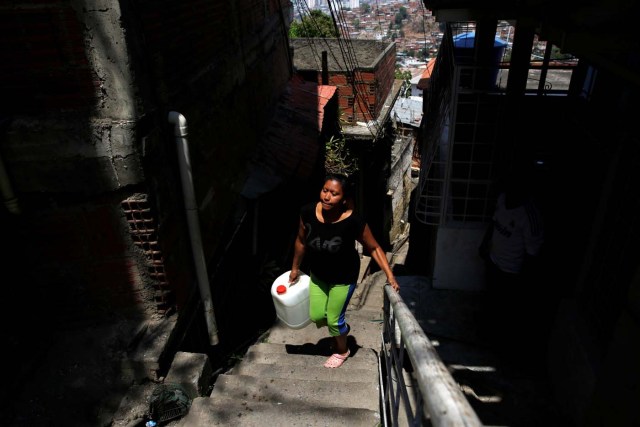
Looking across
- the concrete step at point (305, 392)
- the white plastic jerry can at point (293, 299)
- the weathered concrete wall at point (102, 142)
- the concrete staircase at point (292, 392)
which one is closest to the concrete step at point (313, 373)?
the concrete staircase at point (292, 392)

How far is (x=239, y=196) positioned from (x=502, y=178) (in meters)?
3.12

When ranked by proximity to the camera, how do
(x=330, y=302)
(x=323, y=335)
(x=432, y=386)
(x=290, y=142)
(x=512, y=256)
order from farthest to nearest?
(x=290, y=142)
(x=323, y=335)
(x=512, y=256)
(x=330, y=302)
(x=432, y=386)

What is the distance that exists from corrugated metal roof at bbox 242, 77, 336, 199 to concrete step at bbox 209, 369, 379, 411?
8.89 feet

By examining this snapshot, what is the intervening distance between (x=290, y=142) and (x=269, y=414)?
4587 millimetres

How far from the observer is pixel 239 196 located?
5656mm

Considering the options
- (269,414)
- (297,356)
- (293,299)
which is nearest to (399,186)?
(293,299)

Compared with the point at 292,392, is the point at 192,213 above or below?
above

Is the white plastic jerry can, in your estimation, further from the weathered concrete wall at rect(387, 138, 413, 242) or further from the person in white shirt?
the weathered concrete wall at rect(387, 138, 413, 242)

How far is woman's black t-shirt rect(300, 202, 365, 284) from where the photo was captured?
10.7 ft

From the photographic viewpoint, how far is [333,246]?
3291mm

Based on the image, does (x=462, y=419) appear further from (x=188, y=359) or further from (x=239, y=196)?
(x=239, y=196)

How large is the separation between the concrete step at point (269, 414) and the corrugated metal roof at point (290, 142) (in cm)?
299

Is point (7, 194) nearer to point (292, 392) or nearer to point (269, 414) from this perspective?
point (269, 414)

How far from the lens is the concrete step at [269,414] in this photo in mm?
2922
